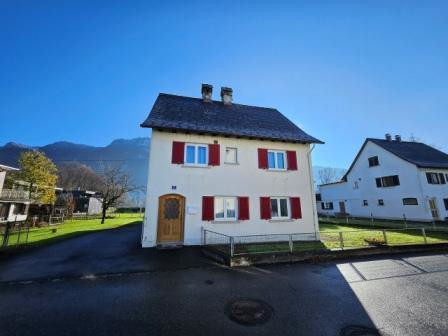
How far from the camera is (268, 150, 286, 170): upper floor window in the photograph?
13.8 metres

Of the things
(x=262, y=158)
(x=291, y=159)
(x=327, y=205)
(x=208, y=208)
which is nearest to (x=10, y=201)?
(x=208, y=208)

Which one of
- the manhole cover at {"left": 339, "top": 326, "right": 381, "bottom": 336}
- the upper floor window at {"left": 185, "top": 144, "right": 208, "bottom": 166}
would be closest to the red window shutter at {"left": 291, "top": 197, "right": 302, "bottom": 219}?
the upper floor window at {"left": 185, "top": 144, "right": 208, "bottom": 166}

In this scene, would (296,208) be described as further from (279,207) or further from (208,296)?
(208,296)

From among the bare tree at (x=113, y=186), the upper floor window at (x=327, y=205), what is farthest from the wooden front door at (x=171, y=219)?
the upper floor window at (x=327, y=205)

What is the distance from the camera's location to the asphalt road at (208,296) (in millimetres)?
4027

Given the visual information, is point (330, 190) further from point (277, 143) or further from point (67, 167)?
point (67, 167)

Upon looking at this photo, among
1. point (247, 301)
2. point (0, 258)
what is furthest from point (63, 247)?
point (247, 301)

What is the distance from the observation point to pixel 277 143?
560 inches

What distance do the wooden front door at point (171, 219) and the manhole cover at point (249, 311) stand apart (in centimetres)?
690

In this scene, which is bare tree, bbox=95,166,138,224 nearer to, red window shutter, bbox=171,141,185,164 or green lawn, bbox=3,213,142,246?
green lawn, bbox=3,213,142,246

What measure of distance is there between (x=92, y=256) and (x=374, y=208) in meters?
30.9

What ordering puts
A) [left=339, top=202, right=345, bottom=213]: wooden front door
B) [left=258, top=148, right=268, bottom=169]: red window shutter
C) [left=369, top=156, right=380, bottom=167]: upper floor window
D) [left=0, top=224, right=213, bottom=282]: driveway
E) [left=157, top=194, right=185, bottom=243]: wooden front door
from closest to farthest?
[left=0, top=224, right=213, bottom=282]: driveway < [left=157, top=194, right=185, bottom=243]: wooden front door < [left=258, top=148, right=268, bottom=169]: red window shutter < [left=369, top=156, right=380, bottom=167]: upper floor window < [left=339, top=202, right=345, bottom=213]: wooden front door

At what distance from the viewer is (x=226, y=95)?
17875 millimetres

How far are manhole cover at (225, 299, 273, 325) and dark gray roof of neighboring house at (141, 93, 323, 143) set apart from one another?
9.38m
